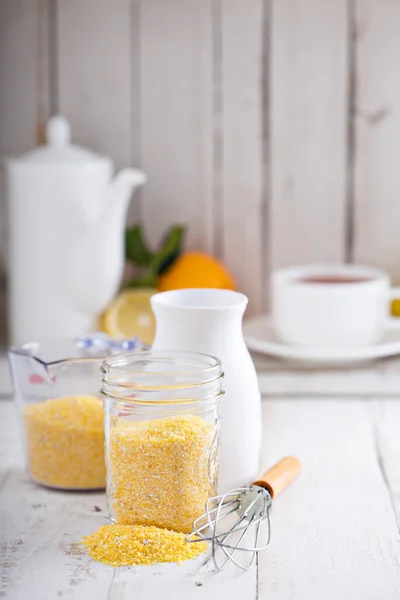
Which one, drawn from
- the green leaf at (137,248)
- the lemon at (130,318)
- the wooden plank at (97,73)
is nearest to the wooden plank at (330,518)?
the lemon at (130,318)

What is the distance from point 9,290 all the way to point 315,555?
28.2 inches

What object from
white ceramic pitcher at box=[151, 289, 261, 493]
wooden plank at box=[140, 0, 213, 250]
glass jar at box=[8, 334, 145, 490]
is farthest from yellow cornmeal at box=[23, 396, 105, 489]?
wooden plank at box=[140, 0, 213, 250]

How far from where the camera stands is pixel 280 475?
751mm

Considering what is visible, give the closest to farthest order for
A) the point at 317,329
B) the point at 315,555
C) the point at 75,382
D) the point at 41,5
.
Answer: the point at 315,555 < the point at 75,382 < the point at 317,329 < the point at 41,5

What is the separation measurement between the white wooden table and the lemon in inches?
8.4

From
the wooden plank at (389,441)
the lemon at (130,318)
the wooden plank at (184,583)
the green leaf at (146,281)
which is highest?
the green leaf at (146,281)

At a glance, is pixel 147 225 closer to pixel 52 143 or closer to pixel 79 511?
pixel 52 143

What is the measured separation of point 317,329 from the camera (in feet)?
3.74

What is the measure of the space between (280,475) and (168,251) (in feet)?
1.88

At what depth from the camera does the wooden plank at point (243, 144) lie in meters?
1.30

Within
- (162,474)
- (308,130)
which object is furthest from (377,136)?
(162,474)

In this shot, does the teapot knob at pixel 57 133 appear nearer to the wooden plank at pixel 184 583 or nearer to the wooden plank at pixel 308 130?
the wooden plank at pixel 308 130

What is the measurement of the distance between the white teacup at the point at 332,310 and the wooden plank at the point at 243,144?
0.17 m

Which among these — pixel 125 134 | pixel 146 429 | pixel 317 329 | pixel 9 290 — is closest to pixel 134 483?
pixel 146 429
